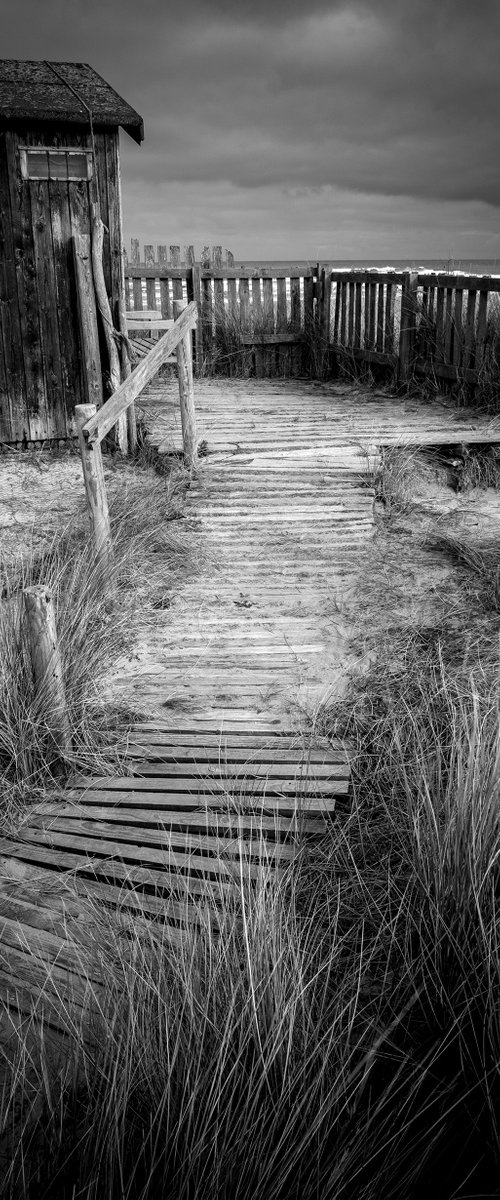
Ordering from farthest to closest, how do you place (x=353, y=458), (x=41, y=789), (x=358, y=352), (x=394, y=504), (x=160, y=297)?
(x=160, y=297) → (x=358, y=352) → (x=353, y=458) → (x=394, y=504) → (x=41, y=789)

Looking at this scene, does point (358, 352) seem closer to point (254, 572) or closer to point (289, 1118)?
point (254, 572)

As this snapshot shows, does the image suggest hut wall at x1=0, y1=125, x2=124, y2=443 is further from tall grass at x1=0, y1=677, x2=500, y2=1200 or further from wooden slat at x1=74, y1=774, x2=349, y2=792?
tall grass at x1=0, y1=677, x2=500, y2=1200

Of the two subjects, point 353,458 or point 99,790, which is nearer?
point 99,790

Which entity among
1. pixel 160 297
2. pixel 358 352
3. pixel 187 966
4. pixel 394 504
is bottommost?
pixel 187 966

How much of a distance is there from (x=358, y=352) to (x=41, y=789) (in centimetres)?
911

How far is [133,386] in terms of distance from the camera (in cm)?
604

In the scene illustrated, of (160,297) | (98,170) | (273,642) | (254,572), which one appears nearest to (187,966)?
(273,642)

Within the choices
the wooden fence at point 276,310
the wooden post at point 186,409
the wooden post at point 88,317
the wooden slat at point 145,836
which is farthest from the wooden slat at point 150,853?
the wooden fence at point 276,310

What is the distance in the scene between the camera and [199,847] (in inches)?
125

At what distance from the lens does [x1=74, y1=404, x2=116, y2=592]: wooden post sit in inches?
208

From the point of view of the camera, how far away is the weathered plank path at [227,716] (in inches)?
116

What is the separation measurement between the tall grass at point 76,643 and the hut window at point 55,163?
11.0ft

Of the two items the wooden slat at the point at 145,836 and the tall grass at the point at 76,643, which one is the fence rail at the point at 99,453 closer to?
the tall grass at the point at 76,643

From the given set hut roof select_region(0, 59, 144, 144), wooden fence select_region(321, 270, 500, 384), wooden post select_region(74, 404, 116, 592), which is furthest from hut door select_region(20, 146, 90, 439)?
wooden fence select_region(321, 270, 500, 384)
